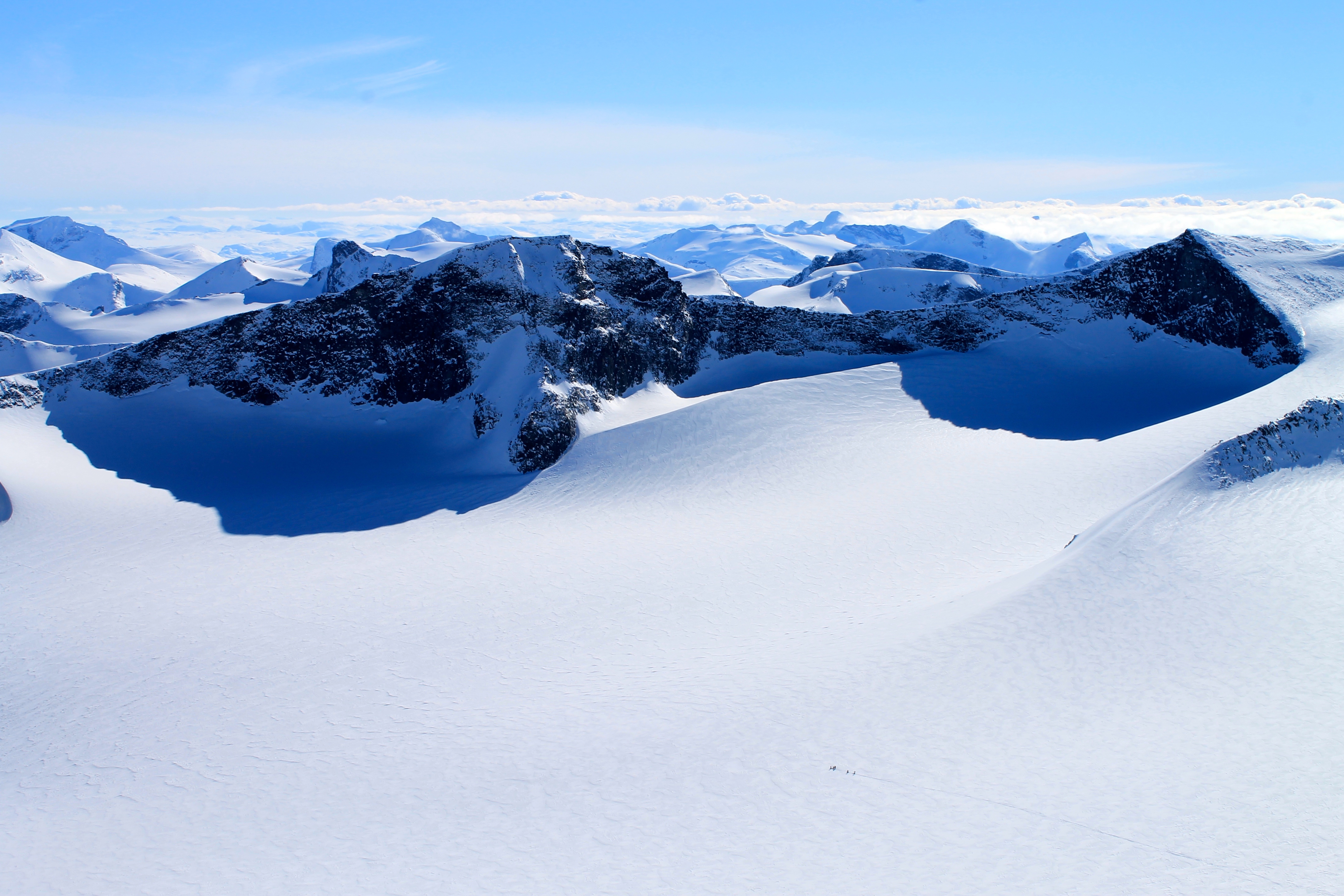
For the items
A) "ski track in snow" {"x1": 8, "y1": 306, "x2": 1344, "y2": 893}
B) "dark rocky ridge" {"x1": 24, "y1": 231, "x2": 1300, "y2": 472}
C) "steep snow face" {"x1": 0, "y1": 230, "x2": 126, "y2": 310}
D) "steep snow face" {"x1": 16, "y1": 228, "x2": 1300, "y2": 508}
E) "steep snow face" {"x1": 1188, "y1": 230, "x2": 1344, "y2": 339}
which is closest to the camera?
"ski track in snow" {"x1": 8, "y1": 306, "x2": 1344, "y2": 893}

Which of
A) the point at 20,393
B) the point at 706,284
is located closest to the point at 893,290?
the point at 706,284

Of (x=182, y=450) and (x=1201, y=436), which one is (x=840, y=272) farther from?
(x=182, y=450)

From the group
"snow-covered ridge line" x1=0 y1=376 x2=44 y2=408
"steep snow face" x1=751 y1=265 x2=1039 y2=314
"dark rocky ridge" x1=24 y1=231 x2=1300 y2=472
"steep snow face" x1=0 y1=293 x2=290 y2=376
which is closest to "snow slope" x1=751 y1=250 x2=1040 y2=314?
"steep snow face" x1=751 y1=265 x2=1039 y2=314

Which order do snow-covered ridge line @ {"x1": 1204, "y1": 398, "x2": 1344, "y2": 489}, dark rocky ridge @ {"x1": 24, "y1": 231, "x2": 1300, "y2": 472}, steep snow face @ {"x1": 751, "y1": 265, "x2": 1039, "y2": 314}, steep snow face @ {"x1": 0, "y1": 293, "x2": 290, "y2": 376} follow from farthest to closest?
steep snow face @ {"x1": 0, "y1": 293, "x2": 290, "y2": 376} → steep snow face @ {"x1": 751, "y1": 265, "x2": 1039, "y2": 314} → dark rocky ridge @ {"x1": 24, "y1": 231, "x2": 1300, "y2": 472} → snow-covered ridge line @ {"x1": 1204, "y1": 398, "x2": 1344, "y2": 489}

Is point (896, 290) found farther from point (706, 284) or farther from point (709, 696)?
point (709, 696)

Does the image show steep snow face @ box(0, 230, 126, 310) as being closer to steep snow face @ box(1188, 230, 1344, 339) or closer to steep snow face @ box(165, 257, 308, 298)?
Result: steep snow face @ box(165, 257, 308, 298)

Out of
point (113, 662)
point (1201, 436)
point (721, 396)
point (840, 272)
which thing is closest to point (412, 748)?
point (113, 662)
